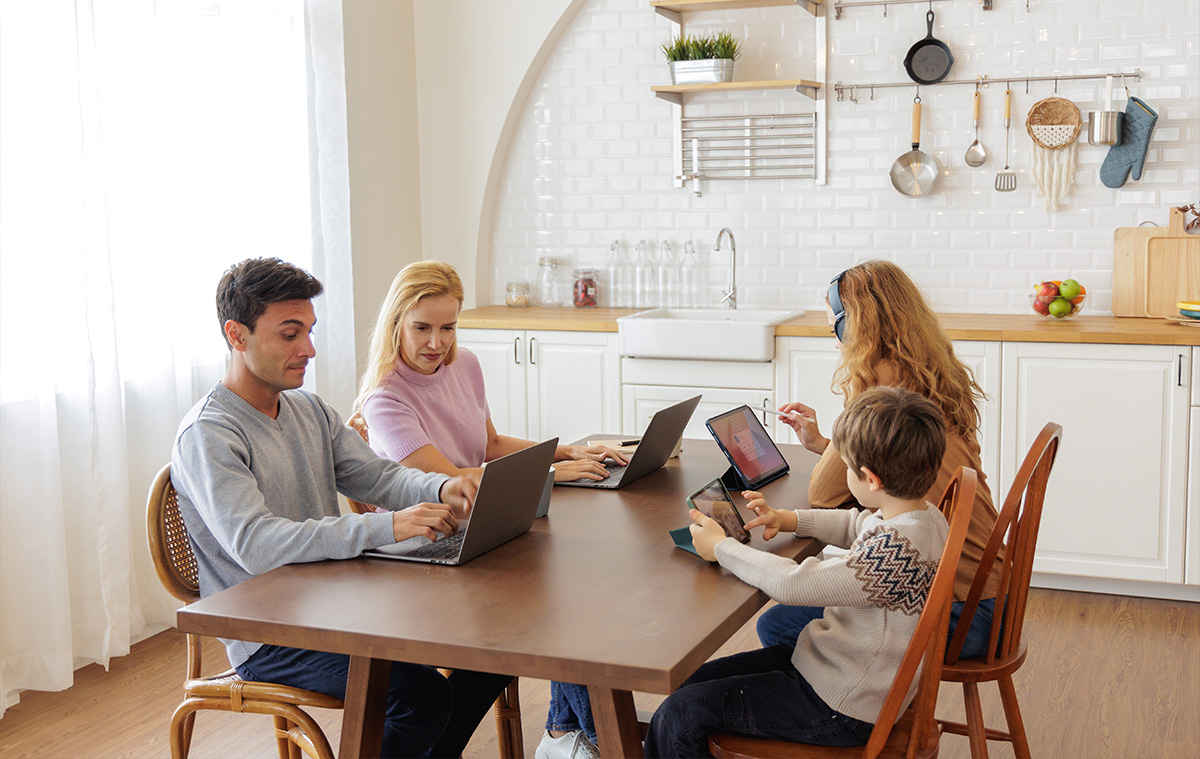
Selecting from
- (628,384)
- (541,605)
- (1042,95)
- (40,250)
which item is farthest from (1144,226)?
(40,250)

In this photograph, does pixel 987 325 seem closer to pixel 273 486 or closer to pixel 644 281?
pixel 644 281

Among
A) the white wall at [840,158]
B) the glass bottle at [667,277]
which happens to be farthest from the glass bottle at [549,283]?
the glass bottle at [667,277]

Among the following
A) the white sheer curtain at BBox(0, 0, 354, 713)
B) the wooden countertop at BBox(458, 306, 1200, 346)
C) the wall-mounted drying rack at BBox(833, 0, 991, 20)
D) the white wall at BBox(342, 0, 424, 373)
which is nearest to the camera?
the white sheer curtain at BBox(0, 0, 354, 713)

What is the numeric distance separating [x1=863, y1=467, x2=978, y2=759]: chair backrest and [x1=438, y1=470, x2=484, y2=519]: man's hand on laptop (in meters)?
0.85

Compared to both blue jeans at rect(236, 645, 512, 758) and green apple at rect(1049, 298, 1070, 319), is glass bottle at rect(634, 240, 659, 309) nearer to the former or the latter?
green apple at rect(1049, 298, 1070, 319)

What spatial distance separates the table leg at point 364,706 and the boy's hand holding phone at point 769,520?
2.18ft

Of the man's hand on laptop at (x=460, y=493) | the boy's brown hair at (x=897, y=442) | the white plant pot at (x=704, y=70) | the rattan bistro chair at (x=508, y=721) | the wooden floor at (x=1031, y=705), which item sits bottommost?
the wooden floor at (x=1031, y=705)

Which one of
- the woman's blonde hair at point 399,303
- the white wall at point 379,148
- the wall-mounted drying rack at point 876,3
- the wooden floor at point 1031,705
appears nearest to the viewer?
the woman's blonde hair at point 399,303

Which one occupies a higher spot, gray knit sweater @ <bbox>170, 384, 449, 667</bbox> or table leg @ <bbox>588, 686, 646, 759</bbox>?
gray knit sweater @ <bbox>170, 384, 449, 667</bbox>

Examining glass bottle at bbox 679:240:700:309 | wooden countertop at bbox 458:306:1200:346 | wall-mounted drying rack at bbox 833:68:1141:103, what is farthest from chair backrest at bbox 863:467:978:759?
glass bottle at bbox 679:240:700:309

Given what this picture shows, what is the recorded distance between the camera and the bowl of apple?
412 centimetres

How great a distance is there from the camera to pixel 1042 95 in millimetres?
4367

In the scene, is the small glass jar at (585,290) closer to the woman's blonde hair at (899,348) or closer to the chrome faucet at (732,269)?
the chrome faucet at (732,269)

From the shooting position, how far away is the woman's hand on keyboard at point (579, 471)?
2.53 metres
